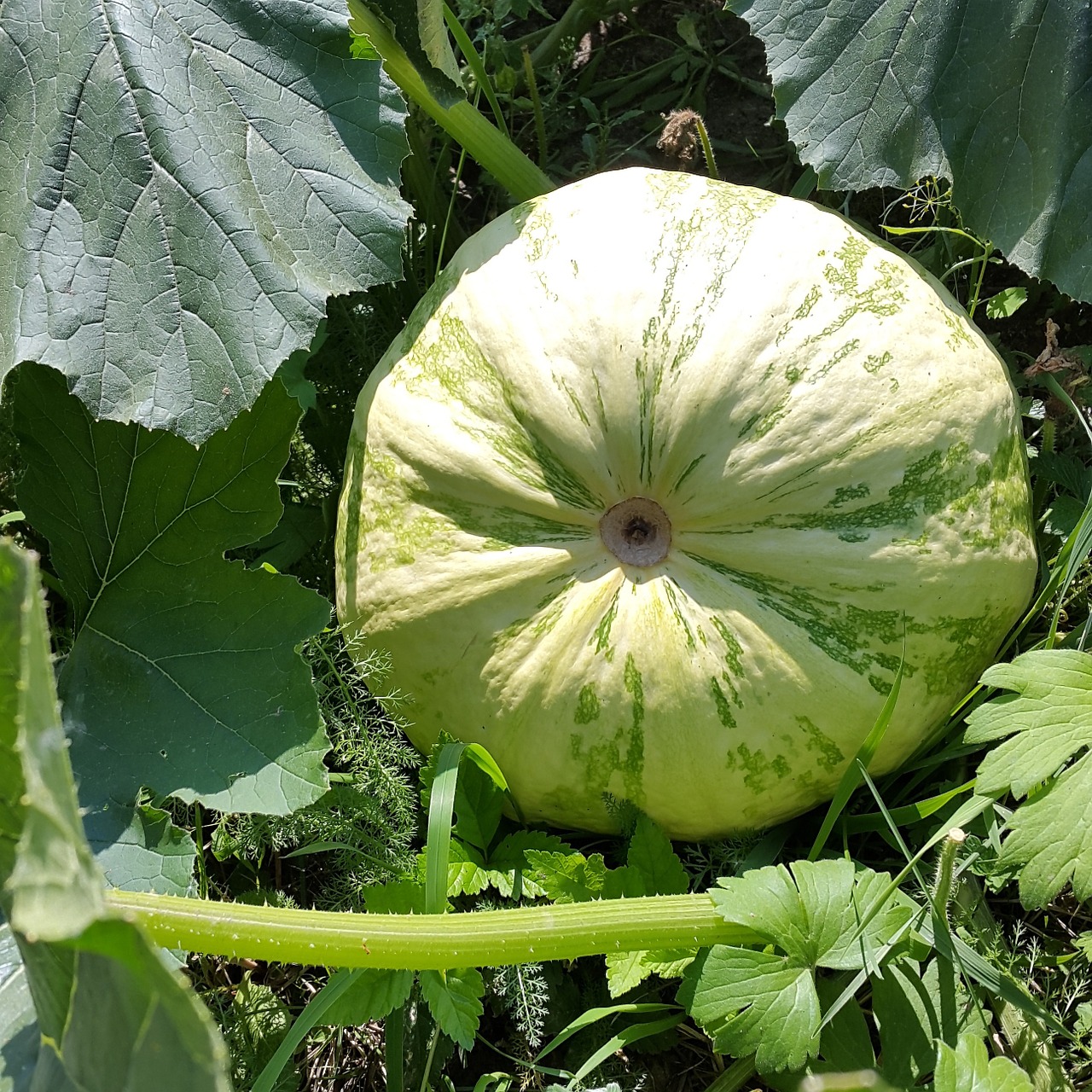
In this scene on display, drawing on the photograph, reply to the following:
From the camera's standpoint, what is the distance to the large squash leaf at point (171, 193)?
5.81 ft

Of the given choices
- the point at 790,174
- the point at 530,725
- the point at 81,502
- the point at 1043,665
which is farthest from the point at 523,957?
the point at 790,174

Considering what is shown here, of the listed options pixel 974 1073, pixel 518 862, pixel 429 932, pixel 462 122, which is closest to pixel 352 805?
pixel 518 862

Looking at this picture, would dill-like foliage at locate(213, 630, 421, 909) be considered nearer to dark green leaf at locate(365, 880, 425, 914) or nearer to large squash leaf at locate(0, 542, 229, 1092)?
dark green leaf at locate(365, 880, 425, 914)

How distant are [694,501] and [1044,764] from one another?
68 cm

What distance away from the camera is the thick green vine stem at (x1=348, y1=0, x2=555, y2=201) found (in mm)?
2043

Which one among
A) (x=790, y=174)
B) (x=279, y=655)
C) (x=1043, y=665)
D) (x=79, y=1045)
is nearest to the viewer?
(x=79, y=1045)

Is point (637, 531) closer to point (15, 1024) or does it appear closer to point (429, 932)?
point (429, 932)

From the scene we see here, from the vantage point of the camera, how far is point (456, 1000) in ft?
5.85

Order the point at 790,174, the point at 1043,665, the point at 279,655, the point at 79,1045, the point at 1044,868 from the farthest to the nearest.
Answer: the point at 790,174
the point at 279,655
the point at 1043,665
the point at 1044,868
the point at 79,1045

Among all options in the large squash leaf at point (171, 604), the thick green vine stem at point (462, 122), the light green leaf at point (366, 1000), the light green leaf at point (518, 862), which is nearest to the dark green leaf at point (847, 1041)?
the light green leaf at point (518, 862)

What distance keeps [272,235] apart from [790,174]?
61.0 inches

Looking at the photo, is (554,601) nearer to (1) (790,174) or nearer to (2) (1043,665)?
(2) (1043,665)

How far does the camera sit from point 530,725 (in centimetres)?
192

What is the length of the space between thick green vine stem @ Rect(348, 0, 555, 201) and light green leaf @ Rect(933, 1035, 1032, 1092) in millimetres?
1829
